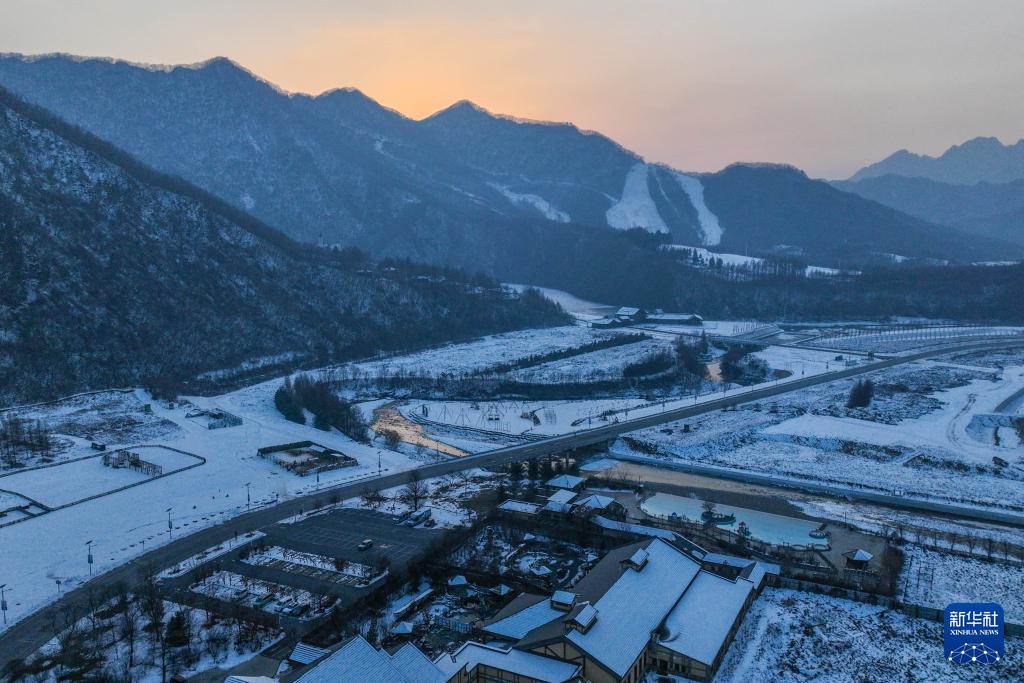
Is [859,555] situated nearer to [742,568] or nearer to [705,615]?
[742,568]

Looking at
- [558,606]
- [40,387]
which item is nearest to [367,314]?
[40,387]

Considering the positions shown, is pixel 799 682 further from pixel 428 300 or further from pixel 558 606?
pixel 428 300

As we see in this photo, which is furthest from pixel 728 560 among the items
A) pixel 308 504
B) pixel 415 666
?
pixel 308 504

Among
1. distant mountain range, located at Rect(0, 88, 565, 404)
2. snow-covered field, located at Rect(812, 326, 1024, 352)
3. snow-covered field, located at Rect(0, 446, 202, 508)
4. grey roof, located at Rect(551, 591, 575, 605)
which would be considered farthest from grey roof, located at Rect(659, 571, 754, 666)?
snow-covered field, located at Rect(812, 326, 1024, 352)

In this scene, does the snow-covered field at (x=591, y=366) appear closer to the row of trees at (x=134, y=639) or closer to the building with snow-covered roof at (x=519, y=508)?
the building with snow-covered roof at (x=519, y=508)

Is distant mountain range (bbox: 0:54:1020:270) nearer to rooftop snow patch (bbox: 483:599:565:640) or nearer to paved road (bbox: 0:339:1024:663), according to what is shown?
paved road (bbox: 0:339:1024:663)

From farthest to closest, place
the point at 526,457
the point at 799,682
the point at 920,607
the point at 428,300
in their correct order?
1. the point at 428,300
2. the point at 526,457
3. the point at 920,607
4. the point at 799,682
